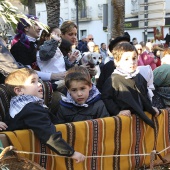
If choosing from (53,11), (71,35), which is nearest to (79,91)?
(71,35)

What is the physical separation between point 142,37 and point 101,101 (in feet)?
102

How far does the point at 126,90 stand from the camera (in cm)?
416

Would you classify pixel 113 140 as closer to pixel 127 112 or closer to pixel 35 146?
pixel 127 112

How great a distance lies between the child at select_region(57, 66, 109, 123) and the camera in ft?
12.8

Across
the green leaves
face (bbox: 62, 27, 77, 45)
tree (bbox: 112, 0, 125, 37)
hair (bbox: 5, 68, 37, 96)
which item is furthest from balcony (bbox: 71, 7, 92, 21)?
the green leaves

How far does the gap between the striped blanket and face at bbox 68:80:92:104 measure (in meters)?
0.36

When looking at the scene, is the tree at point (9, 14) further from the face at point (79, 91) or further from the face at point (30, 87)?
the face at point (79, 91)

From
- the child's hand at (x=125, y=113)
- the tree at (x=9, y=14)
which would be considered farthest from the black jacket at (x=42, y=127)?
the child's hand at (x=125, y=113)

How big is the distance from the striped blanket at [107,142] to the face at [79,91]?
14.3 inches

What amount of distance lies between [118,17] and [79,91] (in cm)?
1193

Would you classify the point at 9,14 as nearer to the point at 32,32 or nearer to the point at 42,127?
the point at 42,127

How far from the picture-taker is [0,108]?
3975 millimetres

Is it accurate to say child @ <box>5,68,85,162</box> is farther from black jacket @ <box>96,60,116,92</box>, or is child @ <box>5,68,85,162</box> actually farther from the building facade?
the building facade

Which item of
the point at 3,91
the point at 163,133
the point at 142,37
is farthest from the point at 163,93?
the point at 142,37
